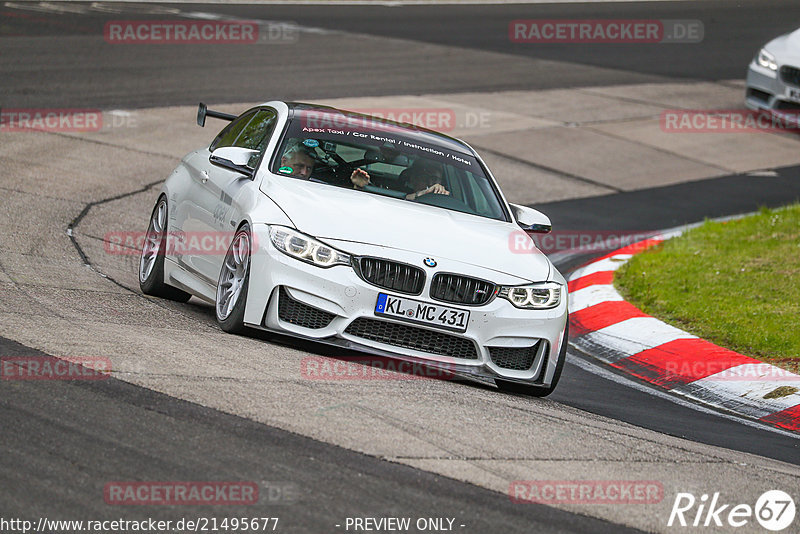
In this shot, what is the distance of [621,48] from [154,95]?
43.8 feet

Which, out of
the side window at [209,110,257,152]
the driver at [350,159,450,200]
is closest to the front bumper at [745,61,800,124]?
the side window at [209,110,257,152]

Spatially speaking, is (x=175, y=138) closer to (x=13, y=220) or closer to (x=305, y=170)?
(x=13, y=220)

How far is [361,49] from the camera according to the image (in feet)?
79.4

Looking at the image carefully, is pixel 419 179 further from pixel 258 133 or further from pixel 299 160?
pixel 258 133

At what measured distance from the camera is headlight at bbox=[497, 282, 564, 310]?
24.1 feet

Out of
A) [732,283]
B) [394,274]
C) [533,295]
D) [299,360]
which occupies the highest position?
[394,274]

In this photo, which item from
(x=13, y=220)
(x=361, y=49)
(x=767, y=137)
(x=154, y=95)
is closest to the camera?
(x=13, y=220)

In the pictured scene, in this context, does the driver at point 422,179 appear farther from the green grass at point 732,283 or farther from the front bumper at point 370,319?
the green grass at point 732,283

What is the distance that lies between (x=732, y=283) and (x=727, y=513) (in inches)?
242

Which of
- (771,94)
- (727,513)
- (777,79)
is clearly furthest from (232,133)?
(771,94)

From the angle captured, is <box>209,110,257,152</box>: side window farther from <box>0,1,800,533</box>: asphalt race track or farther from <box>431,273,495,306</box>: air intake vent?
<box>431,273,495,306</box>: air intake vent

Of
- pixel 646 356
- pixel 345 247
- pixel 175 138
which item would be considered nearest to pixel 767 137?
pixel 175 138

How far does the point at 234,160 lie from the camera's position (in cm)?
822

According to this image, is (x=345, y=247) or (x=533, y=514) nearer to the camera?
(x=533, y=514)
